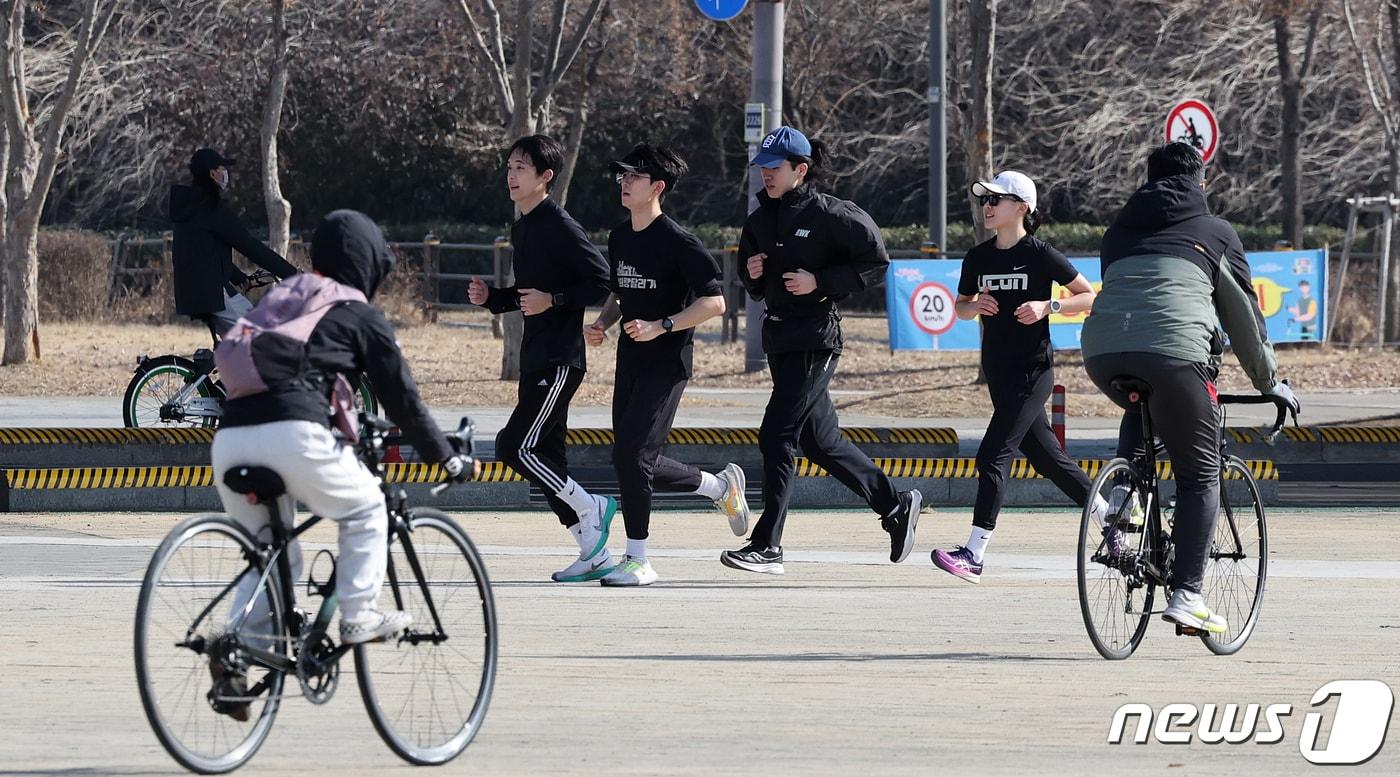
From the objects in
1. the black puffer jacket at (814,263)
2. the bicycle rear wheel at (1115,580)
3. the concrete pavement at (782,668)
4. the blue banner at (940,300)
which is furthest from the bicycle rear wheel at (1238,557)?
the blue banner at (940,300)

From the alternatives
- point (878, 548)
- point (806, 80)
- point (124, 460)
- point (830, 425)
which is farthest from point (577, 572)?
point (806, 80)

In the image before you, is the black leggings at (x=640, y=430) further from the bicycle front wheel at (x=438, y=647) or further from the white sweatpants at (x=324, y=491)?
the white sweatpants at (x=324, y=491)

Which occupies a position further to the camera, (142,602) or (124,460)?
(124,460)

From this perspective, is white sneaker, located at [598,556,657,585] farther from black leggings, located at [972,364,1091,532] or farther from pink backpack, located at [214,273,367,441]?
pink backpack, located at [214,273,367,441]

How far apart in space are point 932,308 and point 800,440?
12523 millimetres

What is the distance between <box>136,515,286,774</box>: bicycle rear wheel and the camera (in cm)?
557

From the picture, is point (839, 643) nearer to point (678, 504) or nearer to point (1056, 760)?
point (1056, 760)

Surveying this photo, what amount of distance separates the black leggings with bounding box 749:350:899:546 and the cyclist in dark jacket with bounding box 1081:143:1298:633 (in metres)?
2.05

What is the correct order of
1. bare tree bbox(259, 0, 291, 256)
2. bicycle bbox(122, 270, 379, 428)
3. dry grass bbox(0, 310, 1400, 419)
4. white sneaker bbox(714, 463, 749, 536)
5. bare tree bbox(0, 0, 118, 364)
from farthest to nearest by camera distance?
bare tree bbox(259, 0, 291, 256), bare tree bbox(0, 0, 118, 364), dry grass bbox(0, 310, 1400, 419), bicycle bbox(122, 270, 379, 428), white sneaker bbox(714, 463, 749, 536)

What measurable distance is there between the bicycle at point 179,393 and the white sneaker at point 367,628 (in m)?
8.49

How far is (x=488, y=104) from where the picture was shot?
123ft

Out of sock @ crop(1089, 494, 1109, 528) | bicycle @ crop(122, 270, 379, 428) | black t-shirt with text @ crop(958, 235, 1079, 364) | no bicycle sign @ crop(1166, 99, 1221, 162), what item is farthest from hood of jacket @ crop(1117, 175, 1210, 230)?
no bicycle sign @ crop(1166, 99, 1221, 162)

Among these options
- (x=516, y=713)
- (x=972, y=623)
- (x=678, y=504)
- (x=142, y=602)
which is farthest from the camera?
(x=678, y=504)

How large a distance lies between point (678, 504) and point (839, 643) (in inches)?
207
